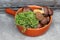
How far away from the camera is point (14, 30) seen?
4.66 ft

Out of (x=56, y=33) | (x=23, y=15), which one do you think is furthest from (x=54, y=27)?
(x=23, y=15)

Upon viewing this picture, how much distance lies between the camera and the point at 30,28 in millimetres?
1308

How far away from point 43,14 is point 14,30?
243 millimetres

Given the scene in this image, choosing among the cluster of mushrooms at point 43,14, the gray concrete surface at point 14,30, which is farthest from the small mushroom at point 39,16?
the gray concrete surface at point 14,30

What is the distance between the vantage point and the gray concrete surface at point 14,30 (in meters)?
1.37

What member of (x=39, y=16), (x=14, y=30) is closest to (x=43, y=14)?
(x=39, y=16)

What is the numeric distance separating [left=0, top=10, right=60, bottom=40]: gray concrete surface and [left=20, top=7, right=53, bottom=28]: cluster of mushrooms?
9cm

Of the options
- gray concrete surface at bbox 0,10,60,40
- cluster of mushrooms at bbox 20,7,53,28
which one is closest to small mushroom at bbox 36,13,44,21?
cluster of mushrooms at bbox 20,7,53,28

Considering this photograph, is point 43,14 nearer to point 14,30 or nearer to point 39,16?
point 39,16

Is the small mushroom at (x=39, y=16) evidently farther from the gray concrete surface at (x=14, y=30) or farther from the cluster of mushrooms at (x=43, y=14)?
the gray concrete surface at (x=14, y=30)

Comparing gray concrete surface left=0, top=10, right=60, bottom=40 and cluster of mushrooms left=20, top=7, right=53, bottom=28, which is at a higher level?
cluster of mushrooms left=20, top=7, right=53, bottom=28

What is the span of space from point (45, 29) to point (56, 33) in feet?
0.35

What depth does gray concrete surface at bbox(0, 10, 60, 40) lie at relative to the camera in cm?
137

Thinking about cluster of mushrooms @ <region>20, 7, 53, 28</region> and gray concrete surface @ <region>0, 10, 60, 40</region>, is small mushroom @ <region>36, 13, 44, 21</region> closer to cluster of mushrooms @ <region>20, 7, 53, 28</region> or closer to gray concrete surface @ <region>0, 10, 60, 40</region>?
cluster of mushrooms @ <region>20, 7, 53, 28</region>
